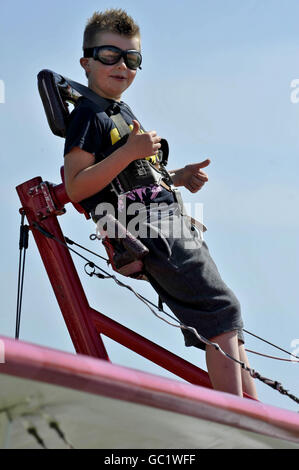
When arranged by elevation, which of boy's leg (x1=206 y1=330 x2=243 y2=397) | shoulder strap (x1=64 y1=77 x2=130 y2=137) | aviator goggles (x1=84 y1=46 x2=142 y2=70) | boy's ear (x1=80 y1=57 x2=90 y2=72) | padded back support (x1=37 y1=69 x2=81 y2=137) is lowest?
boy's leg (x1=206 y1=330 x2=243 y2=397)

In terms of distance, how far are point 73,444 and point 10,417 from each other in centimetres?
34

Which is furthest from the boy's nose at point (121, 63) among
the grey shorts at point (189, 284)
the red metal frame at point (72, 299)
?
the grey shorts at point (189, 284)

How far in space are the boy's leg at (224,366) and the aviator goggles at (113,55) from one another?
1.43 m

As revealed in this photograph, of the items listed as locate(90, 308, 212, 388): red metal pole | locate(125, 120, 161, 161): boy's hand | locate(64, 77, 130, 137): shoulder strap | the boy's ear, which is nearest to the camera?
locate(125, 120, 161, 161): boy's hand

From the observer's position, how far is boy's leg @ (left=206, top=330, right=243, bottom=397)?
402 centimetres

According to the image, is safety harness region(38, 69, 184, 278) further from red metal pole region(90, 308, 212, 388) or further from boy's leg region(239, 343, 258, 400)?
boy's leg region(239, 343, 258, 400)

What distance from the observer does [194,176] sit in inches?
188

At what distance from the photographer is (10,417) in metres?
3.00

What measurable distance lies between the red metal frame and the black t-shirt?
326mm

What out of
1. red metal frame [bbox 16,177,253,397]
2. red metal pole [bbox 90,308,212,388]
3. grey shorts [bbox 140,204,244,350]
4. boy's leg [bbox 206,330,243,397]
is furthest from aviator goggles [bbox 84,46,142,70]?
boy's leg [bbox 206,330,243,397]

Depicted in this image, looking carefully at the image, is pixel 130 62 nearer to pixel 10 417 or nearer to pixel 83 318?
pixel 83 318

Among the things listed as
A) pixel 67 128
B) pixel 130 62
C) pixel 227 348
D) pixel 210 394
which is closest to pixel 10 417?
pixel 210 394

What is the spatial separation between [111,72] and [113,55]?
0.09 m

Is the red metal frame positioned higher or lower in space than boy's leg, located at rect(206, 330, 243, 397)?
higher
